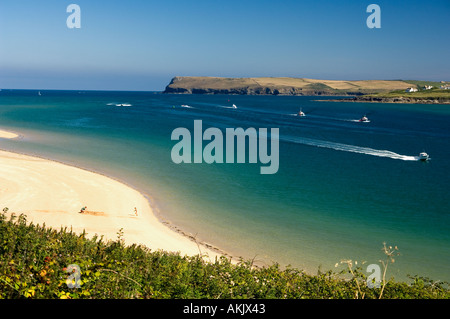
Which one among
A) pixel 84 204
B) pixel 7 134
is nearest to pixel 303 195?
pixel 84 204

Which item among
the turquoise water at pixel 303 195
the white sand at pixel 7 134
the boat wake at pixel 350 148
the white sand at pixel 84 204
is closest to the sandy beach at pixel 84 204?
the white sand at pixel 84 204

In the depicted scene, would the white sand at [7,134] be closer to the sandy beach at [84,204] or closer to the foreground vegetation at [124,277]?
the sandy beach at [84,204]

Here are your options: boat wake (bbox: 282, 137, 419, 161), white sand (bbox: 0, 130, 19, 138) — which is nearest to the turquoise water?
boat wake (bbox: 282, 137, 419, 161)

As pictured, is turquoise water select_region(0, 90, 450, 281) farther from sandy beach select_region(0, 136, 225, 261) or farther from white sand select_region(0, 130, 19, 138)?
white sand select_region(0, 130, 19, 138)

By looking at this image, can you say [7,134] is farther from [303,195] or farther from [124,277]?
[124,277]

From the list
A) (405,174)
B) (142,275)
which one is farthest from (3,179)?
(405,174)
